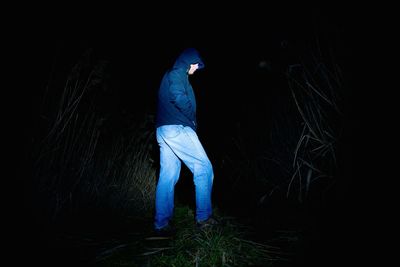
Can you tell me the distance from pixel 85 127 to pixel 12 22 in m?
0.94

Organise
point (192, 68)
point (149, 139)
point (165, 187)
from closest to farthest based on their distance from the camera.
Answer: point (165, 187)
point (192, 68)
point (149, 139)

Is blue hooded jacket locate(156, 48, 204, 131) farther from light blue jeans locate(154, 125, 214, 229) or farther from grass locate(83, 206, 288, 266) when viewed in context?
grass locate(83, 206, 288, 266)

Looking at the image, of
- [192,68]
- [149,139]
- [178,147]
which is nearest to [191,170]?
[178,147]

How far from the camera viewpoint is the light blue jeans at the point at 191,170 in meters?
2.31

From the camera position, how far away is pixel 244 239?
6.70ft

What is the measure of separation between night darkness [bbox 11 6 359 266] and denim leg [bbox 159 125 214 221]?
12.5 inches

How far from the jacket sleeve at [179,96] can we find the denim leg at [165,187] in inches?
12.1

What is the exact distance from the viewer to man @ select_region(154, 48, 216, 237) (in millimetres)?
2312

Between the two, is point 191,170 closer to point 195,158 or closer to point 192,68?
point 195,158

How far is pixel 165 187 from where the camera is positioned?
2.38 meters

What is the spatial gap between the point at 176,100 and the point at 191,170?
57 centimetres

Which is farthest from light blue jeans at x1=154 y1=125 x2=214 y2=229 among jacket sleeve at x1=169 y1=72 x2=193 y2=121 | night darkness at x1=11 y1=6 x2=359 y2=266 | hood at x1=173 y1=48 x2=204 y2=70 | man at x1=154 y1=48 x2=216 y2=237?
hood at x1=173 y1=48 x2=204 y2=70

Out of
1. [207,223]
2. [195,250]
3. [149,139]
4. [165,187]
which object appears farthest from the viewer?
[149,139]

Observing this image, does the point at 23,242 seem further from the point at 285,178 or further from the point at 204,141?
the point at 204,141
